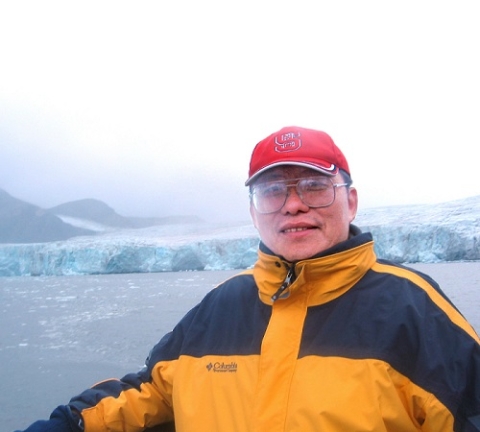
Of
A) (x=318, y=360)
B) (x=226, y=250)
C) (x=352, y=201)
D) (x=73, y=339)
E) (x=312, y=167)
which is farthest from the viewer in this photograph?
(x=226, y=250)

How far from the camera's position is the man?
0.90 metres

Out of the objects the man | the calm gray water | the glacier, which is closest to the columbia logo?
the man

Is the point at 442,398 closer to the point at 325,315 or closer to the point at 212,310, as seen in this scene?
the point at 325,315

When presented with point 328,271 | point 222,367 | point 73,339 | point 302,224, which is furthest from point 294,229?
point 73,339

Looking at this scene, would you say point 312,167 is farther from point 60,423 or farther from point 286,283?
point 60,423

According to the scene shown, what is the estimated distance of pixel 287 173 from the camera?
3.71 ft

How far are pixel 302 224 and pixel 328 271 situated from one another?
13cm

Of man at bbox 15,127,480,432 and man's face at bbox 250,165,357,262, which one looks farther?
man's face at bbox 250,165,357,262

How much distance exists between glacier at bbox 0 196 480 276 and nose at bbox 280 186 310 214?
52.3 feet

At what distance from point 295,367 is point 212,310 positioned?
32 centimetres

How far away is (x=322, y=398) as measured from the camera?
3.01 feet

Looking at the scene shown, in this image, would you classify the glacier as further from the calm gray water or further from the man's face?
the man's face

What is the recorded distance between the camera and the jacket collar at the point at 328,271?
1040mm

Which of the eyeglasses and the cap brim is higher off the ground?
the cap brim
